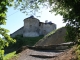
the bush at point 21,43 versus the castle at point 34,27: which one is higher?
the castle at point 34,27

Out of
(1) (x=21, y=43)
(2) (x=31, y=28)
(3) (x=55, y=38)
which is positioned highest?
(3) (x=55, y=38)

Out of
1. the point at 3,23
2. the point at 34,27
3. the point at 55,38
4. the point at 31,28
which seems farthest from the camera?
the point at 34,27

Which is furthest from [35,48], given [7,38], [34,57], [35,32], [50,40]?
[35,32]

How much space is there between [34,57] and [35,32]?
50.8 metres

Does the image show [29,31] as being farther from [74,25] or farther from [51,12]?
[74,25]

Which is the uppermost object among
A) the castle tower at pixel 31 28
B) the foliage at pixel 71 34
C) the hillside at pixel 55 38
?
the foliage at pixel 71 34

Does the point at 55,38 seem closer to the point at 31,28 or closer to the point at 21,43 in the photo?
the point at 21,43

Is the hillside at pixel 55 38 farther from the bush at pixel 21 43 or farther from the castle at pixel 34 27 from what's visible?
the castle at pixel 34 27

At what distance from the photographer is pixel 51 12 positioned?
17.2 m

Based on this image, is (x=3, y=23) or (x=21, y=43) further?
(x=21, y=43)

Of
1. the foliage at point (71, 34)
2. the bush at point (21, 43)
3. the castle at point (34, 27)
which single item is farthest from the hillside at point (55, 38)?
the castle at point (34, 27)

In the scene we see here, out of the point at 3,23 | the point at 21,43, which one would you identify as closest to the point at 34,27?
the point at 21,43

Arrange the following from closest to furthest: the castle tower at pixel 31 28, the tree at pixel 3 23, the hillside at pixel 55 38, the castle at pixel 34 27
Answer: the tree at pixel 3 23 → the hillside at pixel 55 38 → the castle tower at pixel 31 28 → the castle at pixel 34 27

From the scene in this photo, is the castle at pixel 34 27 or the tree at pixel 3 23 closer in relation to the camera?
the tree at pixel 3 23
